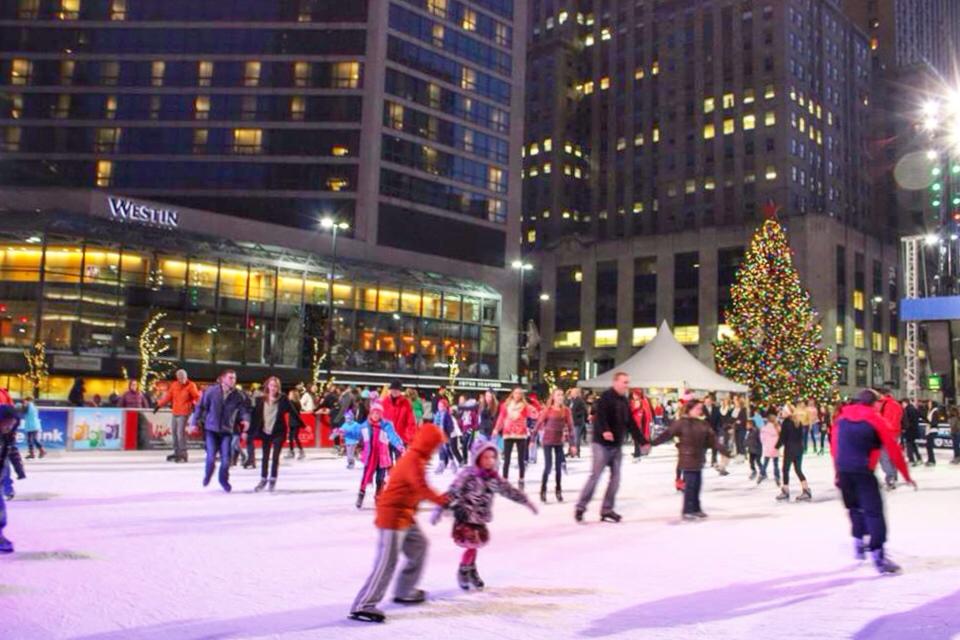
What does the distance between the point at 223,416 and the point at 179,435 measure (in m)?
6.14

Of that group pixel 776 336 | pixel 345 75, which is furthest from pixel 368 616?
pixel 345 75

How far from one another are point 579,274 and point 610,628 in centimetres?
8140

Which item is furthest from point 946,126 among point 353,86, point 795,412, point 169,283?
point 353,86

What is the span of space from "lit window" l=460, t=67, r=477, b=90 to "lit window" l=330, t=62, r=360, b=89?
8600mm

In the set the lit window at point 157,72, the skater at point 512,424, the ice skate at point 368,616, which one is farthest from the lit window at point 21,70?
the ice skate at point 368,616

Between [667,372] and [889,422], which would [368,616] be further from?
[667,372]

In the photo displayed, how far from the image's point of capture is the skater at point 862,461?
791 cm

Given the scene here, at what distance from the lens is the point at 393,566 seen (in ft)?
18.5

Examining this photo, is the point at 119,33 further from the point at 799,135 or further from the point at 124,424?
the point at 799,135

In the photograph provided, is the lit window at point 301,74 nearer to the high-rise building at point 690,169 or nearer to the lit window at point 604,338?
the high-rise building at point 690,169

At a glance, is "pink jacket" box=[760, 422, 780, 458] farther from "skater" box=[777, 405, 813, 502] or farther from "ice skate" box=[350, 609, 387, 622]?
"ice skate" box=[350, 609, 387, 622]

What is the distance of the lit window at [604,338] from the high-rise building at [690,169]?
0.20m

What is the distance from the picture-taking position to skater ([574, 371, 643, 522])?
34.5 ft

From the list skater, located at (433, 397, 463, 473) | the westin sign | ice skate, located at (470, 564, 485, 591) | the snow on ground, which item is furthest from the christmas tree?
ice skate, located at (470, 564, 485, 591)
